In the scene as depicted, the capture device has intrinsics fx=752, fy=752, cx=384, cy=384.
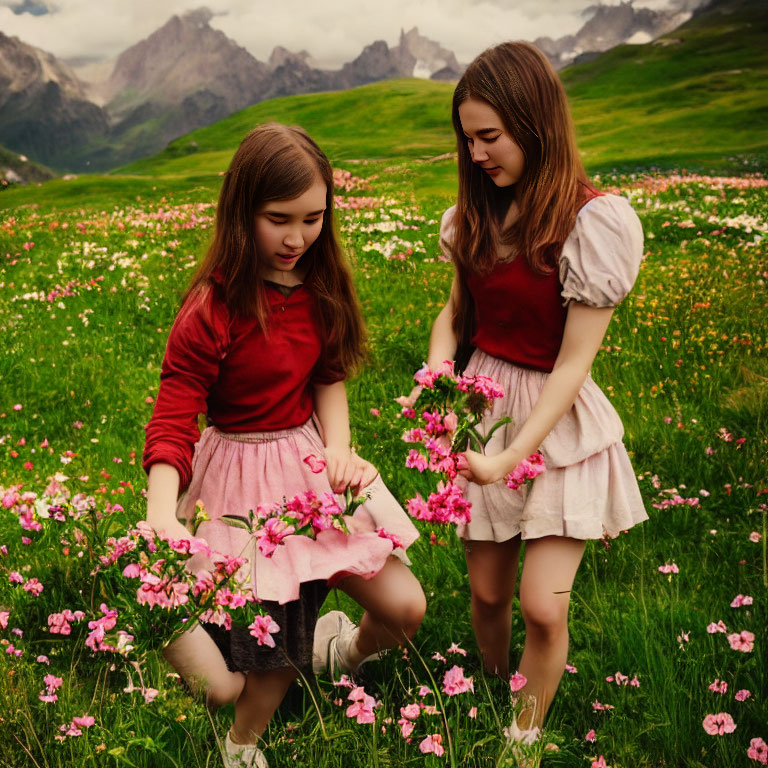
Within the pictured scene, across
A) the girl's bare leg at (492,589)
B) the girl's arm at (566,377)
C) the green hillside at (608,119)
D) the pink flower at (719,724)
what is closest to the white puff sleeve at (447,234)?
the girl's arm at (566,377)

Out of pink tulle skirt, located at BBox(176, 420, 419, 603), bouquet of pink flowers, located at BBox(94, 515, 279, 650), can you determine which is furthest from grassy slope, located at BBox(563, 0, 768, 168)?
bouquet of pink flowers, located at BBox(94, 515, 279, 650)

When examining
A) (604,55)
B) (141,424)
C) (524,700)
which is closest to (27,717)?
(524,700)

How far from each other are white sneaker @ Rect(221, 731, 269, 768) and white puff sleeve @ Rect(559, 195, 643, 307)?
6.58 ft

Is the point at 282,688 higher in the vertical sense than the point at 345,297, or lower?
lower

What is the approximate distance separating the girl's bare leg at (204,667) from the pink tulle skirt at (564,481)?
110cm

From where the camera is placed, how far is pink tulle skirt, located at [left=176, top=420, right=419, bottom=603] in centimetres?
276

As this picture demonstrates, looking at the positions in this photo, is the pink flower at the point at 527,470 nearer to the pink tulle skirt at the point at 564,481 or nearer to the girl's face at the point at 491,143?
the pink tulle skirt at the point at 564,481

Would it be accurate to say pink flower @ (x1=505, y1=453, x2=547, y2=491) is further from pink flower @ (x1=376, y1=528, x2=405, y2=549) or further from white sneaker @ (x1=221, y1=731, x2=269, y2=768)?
white sneaker @ (x1=221, y1=731, x2=269, y2=768)

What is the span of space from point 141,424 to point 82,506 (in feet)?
11.5

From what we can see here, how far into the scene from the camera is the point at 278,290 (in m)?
3.11

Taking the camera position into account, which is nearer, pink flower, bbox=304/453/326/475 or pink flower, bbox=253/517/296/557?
pink flower, bbox=253/517/296/557

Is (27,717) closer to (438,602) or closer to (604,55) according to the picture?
(438,602)

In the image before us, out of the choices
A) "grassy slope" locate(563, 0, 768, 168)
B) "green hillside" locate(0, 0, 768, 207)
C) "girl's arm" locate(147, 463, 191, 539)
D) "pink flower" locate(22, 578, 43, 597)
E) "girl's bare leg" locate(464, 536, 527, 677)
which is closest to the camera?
"girl's arm" locate(147, 463, 191, 539)

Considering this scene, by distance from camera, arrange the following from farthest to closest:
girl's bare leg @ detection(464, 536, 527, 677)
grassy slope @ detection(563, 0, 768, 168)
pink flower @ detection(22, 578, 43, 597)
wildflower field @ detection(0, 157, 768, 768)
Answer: grassy slope @ detection(563, 0, 768, 168) → pink flower @ detection(22, 578, 43, 597) → girl's bare leg @ detection(464, 536, 527, 677) → wildflower field @ detection(0, 157, 768, 768)
